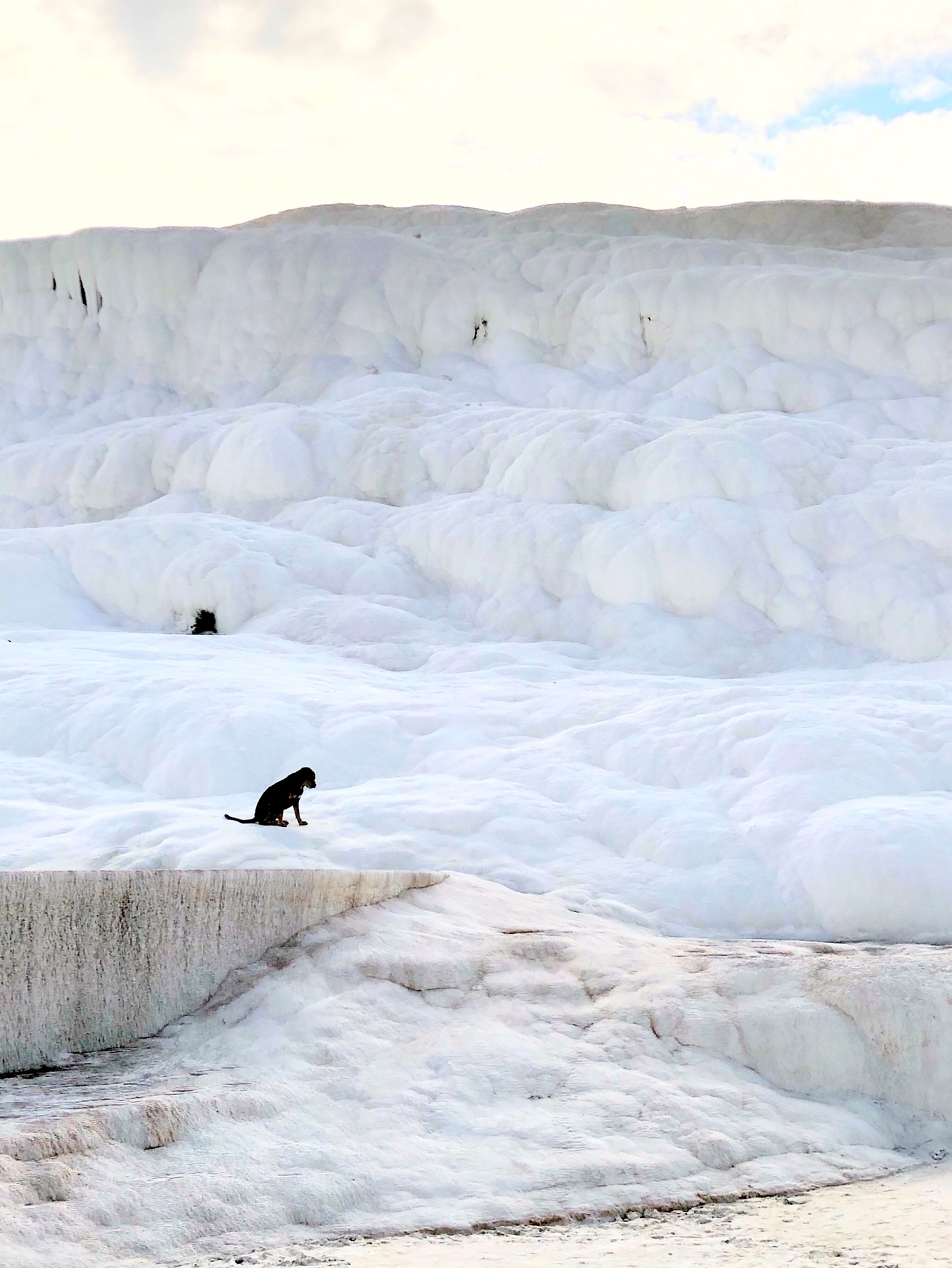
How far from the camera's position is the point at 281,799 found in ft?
18.5

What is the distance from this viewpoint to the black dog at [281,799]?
18.4ft

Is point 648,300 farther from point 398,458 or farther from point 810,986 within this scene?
point 810,986

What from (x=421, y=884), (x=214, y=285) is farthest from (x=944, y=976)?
(x=214, y=285)

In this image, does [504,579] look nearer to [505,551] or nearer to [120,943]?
[505,551]

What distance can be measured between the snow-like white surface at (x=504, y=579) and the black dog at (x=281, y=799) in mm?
96

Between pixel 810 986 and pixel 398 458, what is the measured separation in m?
11.4

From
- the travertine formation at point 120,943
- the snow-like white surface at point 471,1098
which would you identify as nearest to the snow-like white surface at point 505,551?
the travertine formation at point 120,943

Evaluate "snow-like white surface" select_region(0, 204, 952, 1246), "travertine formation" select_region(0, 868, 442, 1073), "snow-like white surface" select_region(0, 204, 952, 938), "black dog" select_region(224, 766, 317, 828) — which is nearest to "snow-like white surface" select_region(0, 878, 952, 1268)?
"snow-like white surface" select_region(0, 204, 952, 1246)

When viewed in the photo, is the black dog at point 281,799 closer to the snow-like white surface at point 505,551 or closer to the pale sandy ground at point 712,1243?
the snow-like white surface at point 505,551

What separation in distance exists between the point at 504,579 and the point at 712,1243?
9497 millimetres

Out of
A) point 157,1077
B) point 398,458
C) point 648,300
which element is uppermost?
point 648,300

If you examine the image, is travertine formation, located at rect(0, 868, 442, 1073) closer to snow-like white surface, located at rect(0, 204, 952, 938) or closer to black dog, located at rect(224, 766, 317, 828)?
snow-like white surface, located at rect(0, 204, 952, 938)

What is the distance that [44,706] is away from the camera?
7.93m

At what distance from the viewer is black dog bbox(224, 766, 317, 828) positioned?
5.61 metres
